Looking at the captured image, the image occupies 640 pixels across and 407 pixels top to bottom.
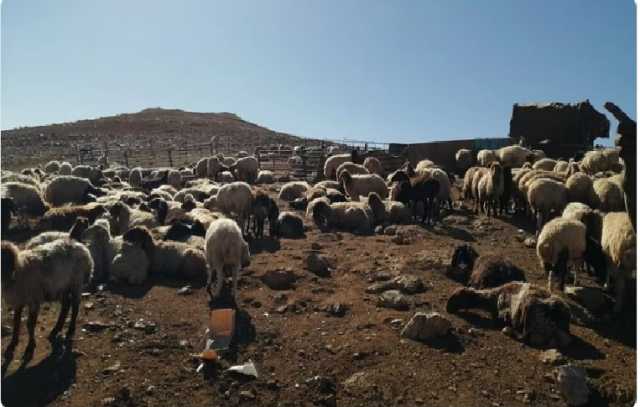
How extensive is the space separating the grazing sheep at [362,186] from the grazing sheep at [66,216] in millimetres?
8536

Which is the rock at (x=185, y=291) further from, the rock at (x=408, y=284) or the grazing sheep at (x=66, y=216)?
the grazing sheep at (x=66, y=216)

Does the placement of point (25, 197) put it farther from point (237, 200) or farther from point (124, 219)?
point (237, 200)

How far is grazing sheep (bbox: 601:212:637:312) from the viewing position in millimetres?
7250

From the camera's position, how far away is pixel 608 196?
40.6 ft

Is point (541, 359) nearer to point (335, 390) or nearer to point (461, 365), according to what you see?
point (461, 365)

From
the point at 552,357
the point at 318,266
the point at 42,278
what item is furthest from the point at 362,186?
the point at 42,278

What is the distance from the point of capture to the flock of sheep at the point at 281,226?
6.52 metres

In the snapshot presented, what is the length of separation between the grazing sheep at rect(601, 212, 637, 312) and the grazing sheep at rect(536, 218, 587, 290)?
48 centimetres

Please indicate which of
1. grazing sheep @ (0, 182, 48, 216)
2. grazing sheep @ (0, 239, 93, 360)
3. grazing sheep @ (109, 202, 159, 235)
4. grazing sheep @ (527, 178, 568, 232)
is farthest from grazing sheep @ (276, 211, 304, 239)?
grazing sheep @ (0, 239, 93, 360)

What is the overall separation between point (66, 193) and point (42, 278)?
10.2 metres

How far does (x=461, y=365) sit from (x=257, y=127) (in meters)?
68.4

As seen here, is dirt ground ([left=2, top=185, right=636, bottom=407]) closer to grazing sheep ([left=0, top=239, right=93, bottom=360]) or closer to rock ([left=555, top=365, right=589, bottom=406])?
rock ([left=555, top=365, right=589, bottom=406])

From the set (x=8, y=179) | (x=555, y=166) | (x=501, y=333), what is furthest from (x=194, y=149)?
(x=501, y=333)

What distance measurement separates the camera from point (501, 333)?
674 centimetres
